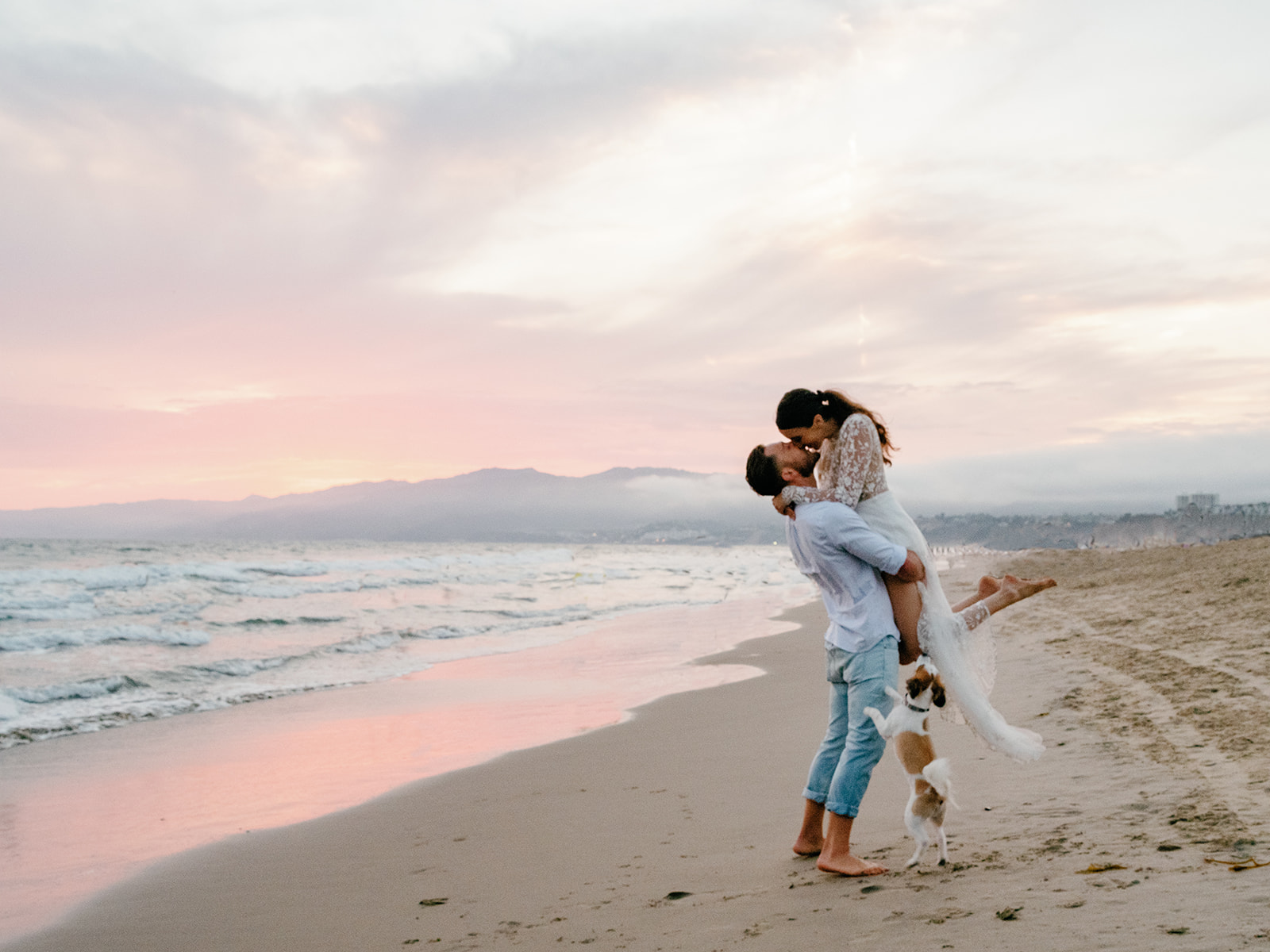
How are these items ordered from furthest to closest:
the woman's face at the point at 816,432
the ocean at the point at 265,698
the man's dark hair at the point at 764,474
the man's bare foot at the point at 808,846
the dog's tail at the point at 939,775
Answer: the ocean at the point at 265,698 < the man's bare foot at the point at 808,846 < the man's dark hair at the point at 764,474 < the woman's face at the point at 816,432 < the dog's tail at the point at 939,775

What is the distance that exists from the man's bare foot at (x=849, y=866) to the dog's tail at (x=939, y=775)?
0.40 metres

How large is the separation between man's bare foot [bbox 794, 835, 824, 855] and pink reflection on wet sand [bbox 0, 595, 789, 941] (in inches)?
124

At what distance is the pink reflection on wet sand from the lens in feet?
16.4

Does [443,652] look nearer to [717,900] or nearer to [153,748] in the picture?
[153,748]

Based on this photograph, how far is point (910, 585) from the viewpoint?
11.8ft

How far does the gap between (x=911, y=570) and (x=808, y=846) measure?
1.33 meters

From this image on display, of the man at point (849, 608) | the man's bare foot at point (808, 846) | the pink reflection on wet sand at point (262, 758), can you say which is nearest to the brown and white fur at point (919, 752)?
the man at point (849, 608)

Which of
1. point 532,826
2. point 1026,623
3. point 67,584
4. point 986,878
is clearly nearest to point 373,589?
point 67,584

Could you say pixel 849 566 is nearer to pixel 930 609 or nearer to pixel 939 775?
pixel 930 609

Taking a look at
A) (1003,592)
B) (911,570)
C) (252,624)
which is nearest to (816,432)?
(911,570)

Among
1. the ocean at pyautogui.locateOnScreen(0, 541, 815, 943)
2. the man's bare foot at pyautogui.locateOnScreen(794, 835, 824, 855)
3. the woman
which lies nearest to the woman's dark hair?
the woman

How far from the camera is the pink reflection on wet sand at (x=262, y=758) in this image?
16.4 ft

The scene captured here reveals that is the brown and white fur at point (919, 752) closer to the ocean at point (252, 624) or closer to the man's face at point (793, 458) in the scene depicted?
the man's face at point (793, 458)

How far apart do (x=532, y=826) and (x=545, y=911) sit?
1.42 meters
